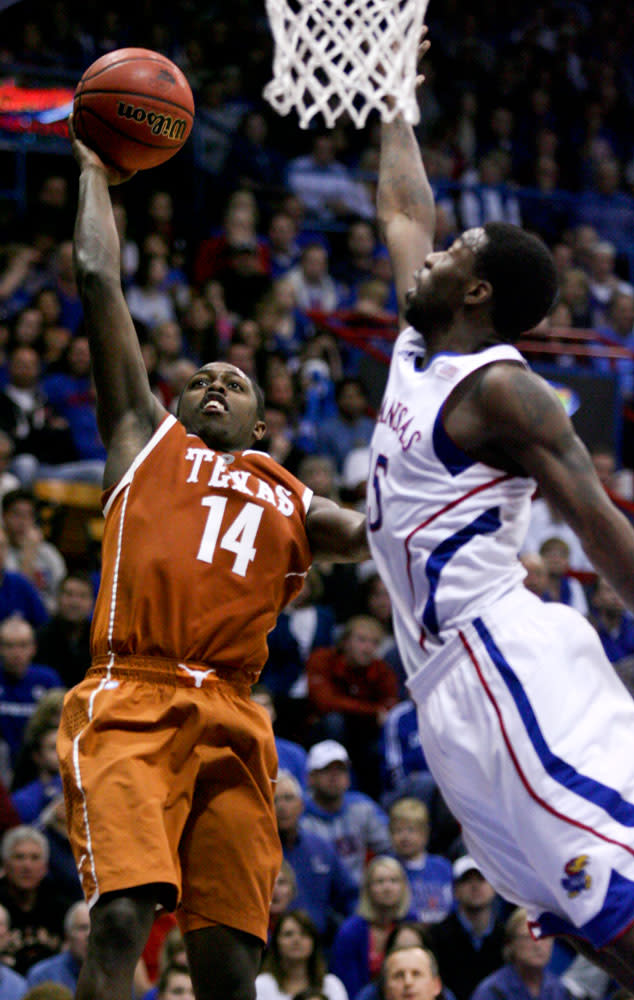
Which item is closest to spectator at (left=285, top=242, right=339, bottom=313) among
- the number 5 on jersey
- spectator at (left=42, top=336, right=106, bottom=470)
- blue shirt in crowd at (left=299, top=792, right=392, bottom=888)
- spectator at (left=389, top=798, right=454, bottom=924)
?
spectator at (left=42, top=336, right=106, bottom=470)

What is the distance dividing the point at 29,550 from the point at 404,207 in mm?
4525

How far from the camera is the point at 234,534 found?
163 inches

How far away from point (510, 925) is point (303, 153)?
8.15 meters

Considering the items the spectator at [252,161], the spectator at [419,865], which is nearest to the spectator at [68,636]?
the spectator at [419,865]

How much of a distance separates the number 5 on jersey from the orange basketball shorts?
326 millimetres

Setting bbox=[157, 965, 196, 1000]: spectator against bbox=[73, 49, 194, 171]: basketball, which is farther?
bbox=[157, 965, 196, 1000]: spectator

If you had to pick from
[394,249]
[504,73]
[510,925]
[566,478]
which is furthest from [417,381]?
[504,73]

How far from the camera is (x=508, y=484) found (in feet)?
11.1

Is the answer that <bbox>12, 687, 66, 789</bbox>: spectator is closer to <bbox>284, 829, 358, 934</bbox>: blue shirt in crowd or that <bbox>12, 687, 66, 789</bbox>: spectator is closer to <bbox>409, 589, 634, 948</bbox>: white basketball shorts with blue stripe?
<bbox>284, 829, 358, 934</bbox>: blue shirt in crowd

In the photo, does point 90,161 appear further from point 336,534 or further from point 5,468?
point 5,468

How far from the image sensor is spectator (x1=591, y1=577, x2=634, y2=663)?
9.23 m

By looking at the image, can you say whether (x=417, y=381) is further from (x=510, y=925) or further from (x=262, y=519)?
(x=510, y=925)

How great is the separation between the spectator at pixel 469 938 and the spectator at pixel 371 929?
0.76 ft

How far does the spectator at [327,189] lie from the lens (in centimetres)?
1285
